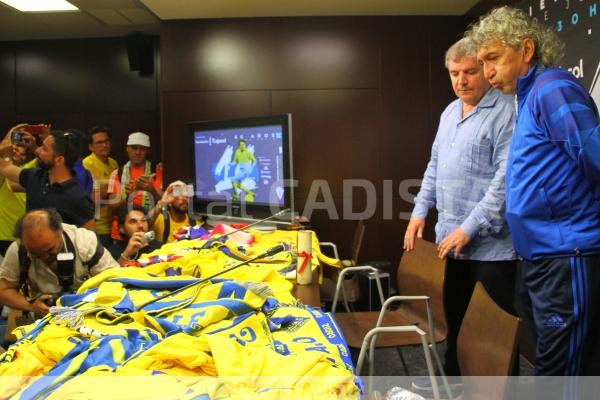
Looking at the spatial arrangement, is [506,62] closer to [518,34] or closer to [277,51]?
[518,34]

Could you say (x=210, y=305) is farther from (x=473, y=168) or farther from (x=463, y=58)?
(x=463, y=58)

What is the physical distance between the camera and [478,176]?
2441 mm

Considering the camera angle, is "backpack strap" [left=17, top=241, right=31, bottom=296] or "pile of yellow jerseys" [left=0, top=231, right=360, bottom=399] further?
"backpack strap" [left=17, top=241, right=31, bottom=296]

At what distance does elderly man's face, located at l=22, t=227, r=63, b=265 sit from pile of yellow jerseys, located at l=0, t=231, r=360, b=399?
31.9 inches

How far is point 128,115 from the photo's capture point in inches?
261

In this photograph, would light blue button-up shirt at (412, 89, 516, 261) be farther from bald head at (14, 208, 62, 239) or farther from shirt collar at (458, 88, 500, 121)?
bald head at (14, 208, 62, 239)

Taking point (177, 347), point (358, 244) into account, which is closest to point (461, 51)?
point (358, 244)

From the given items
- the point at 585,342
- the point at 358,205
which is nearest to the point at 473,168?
the point at 585,342

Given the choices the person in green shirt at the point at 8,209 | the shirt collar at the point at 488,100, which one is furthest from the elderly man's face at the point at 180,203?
the shirt collar at the point at 488,100

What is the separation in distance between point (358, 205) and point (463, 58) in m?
2.56

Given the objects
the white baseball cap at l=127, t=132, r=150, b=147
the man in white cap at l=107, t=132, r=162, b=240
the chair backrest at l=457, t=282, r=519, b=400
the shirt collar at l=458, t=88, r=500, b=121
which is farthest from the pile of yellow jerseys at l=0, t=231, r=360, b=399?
the white baseball cap at l=127, t=132, r=150, b=147

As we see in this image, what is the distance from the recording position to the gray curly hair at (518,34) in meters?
1.88

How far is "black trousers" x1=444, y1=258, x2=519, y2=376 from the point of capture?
7.73 ft

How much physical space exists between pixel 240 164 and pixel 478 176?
179 cm
